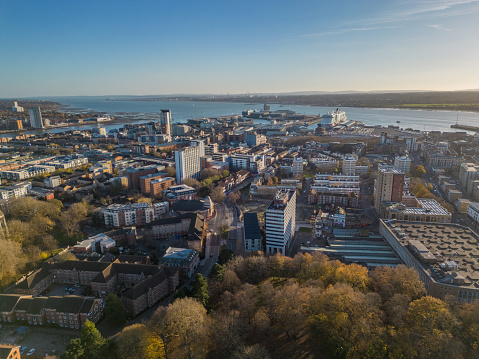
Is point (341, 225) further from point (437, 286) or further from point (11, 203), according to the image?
point (11, 203)

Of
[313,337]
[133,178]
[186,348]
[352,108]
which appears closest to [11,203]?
[133,178]

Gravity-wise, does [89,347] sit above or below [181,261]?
above

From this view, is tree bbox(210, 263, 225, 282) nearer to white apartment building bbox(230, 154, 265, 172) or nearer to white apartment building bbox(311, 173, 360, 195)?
white apartment building bbox(311, 173, 360, 195)

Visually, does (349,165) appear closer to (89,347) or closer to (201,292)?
(201,292)

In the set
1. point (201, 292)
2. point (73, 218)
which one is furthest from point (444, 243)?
point (73, 218)

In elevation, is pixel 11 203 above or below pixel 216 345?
above

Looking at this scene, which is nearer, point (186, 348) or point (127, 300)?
point (186, 348)
